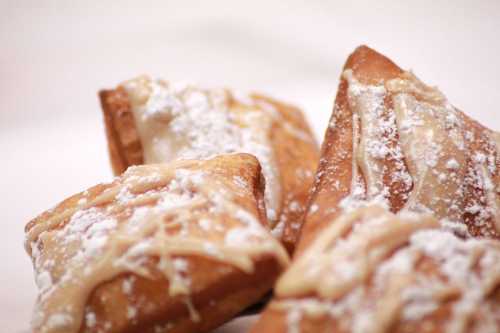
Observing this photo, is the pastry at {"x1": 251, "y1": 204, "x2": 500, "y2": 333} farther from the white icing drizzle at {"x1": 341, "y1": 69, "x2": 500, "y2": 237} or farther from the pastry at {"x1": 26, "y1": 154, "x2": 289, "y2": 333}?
the white icing drizzle at {"x1": 341, "y1": 69, "x2": 500, "y2": 237}

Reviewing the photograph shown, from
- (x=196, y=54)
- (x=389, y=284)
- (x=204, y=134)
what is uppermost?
(x=196, y=54)

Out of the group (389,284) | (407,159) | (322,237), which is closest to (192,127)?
(407,159)

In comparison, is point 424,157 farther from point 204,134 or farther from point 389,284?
point 204,134

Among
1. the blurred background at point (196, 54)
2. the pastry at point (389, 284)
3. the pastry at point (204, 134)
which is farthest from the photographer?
the blurred background at point (196, 54)

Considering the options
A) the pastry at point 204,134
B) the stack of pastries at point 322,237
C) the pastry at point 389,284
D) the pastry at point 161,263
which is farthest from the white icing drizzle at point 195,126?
the pastry at point 389,284

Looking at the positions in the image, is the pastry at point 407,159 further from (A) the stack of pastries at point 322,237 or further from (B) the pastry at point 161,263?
(B) the pastry at point 161,263

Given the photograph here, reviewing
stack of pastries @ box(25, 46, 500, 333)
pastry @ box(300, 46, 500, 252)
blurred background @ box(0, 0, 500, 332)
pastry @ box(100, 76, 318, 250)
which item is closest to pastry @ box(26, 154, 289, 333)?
stack of pastries @ box(25, 46, 500, 333)
